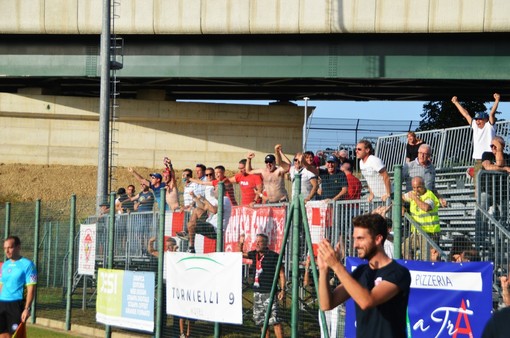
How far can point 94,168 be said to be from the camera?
124 feet

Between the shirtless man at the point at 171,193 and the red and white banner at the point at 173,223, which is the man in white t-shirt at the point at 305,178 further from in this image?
the shirtless man at the point at 171,193

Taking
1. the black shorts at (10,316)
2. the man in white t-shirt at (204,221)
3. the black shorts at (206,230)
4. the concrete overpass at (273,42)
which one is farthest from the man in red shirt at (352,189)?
the concrete overpass at (273,42)

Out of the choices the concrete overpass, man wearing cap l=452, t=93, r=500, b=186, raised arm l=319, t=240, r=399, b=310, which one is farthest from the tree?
raised arm l=319, t=240, r=399, b=310

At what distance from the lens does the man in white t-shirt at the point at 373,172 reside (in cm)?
1208

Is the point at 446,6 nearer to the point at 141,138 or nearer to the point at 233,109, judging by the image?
the point at 233,109

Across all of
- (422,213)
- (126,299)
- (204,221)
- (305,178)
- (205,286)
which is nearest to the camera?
(422,213)

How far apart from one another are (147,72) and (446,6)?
35.2 feet

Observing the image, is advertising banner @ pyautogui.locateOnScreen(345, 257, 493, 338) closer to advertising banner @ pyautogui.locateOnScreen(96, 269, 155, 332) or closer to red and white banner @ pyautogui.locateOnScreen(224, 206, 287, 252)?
red and white banner @ pyautogui.locateOnScreen(224, 206, 287, 252)

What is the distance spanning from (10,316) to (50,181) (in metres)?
22.4

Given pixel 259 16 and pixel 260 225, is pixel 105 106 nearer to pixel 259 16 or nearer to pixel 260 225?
pixel 260 225

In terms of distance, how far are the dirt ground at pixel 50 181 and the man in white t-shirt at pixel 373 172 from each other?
2253 cm

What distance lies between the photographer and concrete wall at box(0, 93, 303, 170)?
37938 millimetres

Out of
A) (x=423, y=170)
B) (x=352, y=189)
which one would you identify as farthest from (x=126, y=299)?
(x=423, y=170)

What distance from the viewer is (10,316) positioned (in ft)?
48.4
